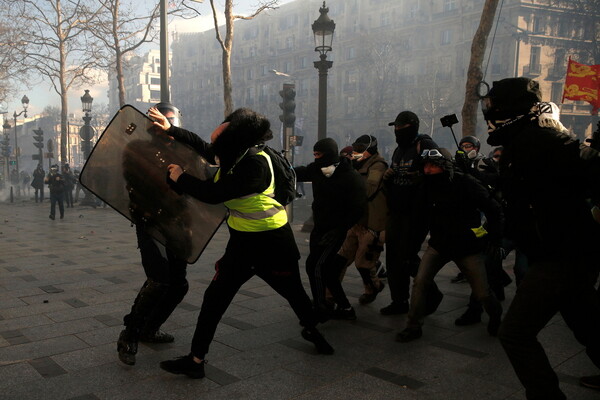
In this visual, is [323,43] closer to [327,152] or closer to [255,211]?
[327,152]

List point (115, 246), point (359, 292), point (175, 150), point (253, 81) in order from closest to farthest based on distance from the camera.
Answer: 1. point (175, 150)
2. point (359, 292)
3. point (115, 246)
4. point (253, 81)

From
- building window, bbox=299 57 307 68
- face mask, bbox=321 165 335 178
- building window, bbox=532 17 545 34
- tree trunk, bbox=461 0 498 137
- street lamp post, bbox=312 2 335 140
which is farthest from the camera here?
building window, bbox=299 57 307 68

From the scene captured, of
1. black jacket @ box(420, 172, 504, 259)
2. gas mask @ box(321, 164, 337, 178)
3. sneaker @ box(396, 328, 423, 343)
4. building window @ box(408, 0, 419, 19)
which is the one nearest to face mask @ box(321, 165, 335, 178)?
gas mask @ box(321, 164, 337, 178)

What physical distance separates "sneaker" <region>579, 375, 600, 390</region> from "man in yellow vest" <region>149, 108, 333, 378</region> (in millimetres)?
1909

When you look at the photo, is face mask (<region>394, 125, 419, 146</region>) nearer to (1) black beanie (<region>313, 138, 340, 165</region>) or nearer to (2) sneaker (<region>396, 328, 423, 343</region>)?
(1) black beanie (<region>313, 138, 340, 165</region>)

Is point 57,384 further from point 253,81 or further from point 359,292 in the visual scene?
point 253,81

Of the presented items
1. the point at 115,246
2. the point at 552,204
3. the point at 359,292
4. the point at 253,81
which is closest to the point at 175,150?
the point at 552,204

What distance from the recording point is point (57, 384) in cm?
336

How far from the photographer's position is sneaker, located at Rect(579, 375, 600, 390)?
335cm

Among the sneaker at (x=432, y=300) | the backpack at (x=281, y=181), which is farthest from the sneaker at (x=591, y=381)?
the backpack at (x=281, y=181)

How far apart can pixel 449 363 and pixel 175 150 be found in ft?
8.03

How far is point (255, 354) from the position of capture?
3980mm

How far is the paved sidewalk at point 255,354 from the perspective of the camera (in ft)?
10.9

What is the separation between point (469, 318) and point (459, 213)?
1.09m
